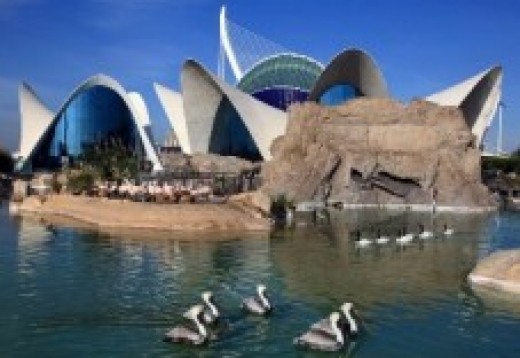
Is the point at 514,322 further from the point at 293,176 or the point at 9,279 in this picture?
the point at 293,176

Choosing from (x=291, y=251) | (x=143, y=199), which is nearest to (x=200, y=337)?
(x=291, y=251)

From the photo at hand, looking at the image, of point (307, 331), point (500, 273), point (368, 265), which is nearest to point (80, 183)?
point (368, 265)

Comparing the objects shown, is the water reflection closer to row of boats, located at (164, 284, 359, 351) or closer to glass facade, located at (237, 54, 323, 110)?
row of boats, located at (164, 284, 359, 351)

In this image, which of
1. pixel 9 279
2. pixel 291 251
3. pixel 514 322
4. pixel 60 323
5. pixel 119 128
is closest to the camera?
pixel 60 323

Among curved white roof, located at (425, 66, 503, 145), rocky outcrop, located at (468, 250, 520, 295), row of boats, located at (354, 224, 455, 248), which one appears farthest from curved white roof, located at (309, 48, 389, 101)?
rocky outcrop, located at (468, 250, 520, 295)

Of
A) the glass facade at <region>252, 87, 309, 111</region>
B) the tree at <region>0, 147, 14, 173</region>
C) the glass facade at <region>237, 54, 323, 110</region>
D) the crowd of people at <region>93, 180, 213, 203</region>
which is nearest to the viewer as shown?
the crowd of people at <region>93, 180, 213, 203</region>

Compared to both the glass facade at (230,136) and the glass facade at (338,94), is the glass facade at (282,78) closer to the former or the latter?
the glass facade at (338,94)

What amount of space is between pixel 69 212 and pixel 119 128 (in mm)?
49637

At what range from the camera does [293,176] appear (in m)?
72.3

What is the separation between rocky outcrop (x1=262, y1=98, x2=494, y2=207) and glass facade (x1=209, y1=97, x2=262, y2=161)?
17.2 meters

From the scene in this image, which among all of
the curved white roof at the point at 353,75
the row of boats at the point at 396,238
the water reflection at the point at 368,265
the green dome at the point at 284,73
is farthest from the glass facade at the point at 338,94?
the row of boats at the point at 396,238

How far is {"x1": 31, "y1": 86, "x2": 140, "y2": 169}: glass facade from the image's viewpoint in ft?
312

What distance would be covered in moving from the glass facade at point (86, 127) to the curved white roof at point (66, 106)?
76 centimetres

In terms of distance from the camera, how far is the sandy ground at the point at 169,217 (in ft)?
130
